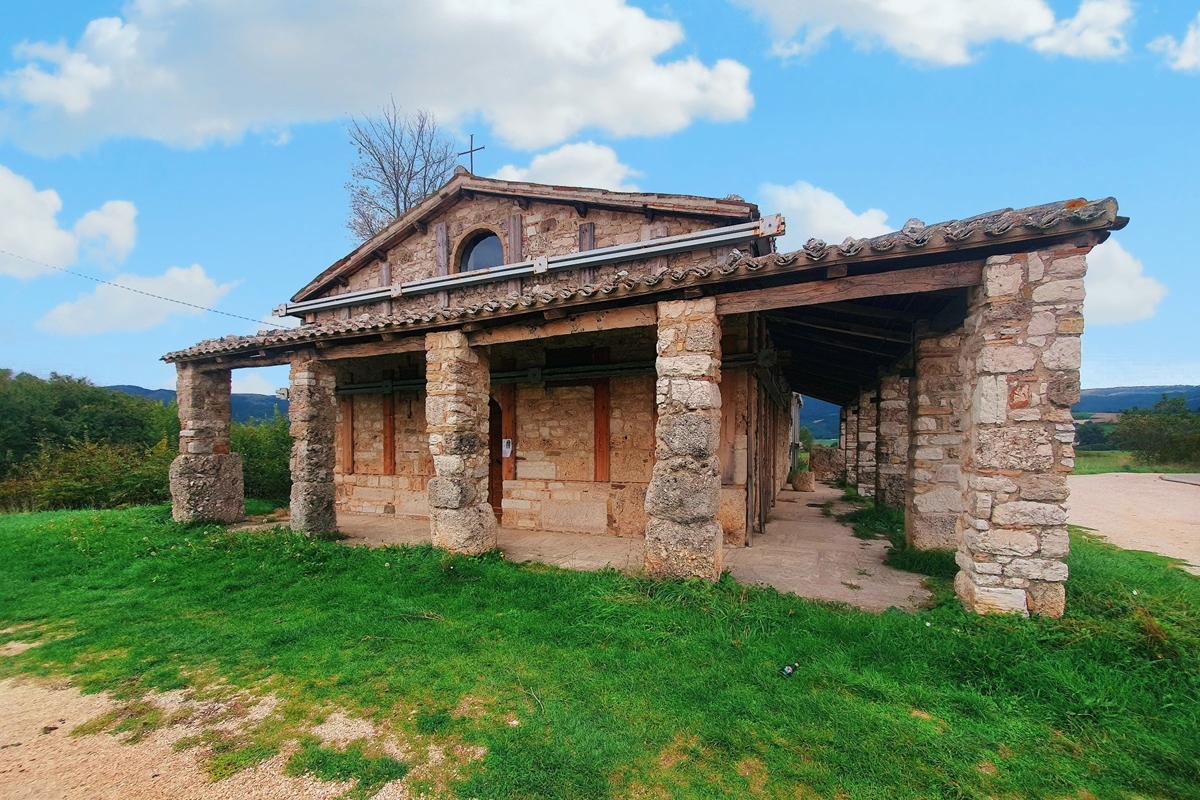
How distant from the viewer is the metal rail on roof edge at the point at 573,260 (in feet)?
22.8

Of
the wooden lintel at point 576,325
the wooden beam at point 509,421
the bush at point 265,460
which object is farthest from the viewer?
the bush at point 265,460

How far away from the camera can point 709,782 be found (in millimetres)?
2502

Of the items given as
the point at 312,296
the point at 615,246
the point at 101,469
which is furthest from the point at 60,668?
the point at 101,469

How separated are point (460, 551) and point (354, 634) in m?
2.06

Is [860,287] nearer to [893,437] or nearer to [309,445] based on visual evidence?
[893,437]

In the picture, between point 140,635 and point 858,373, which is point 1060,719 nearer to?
point 140,635

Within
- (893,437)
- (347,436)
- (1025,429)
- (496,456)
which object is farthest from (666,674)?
(347,436)

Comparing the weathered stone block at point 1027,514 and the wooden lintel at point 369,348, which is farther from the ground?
the wooden lintel at point 369,348

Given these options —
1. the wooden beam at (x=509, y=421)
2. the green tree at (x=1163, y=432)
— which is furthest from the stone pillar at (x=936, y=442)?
the green tree at (x=1163, y=432)

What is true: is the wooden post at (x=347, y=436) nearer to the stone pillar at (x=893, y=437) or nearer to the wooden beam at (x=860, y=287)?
the wooden beam at (x=860, y=287)

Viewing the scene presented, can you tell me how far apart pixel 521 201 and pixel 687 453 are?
629cm

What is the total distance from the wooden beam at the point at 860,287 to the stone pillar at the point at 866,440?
9.43 m

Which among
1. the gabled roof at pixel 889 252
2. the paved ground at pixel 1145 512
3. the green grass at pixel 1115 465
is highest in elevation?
the gabled roof at pixel 889 252

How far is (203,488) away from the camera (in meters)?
8.66
